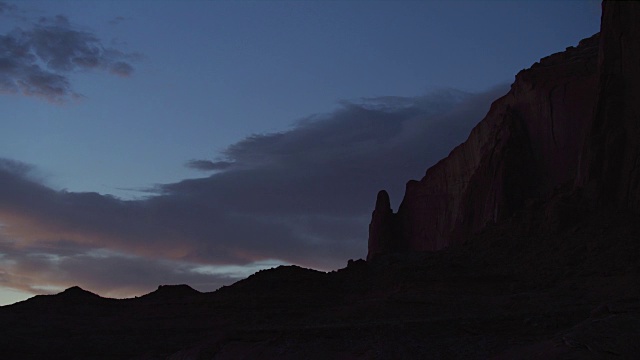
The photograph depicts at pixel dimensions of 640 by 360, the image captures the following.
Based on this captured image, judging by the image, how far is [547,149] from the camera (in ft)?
174

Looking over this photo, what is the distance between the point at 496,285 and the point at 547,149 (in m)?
17.6

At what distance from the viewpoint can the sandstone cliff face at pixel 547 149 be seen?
3956 cm

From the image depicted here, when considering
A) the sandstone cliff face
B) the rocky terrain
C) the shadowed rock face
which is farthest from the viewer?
the sandstone cliff face

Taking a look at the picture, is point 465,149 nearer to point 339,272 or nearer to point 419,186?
point 419,186

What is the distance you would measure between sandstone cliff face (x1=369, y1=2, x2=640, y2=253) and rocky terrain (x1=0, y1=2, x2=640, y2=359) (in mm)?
107

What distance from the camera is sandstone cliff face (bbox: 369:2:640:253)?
39.6m

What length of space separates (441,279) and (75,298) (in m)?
29.5

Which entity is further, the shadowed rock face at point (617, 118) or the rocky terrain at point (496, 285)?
the shadowed rock face at point (617, 118)

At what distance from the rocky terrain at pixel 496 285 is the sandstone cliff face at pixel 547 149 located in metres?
0.11

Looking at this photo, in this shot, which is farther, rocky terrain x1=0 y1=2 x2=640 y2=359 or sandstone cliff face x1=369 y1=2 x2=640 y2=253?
sandstone cliff face x1=369 y1=2 x2=640 y2=253

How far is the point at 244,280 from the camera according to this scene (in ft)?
179

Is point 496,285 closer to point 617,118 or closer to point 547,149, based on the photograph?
point 617,118

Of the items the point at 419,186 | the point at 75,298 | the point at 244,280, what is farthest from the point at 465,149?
the point at 75,298

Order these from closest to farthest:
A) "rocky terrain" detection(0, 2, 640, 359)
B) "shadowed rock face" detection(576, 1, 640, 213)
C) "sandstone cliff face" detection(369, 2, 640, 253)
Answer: "rocky terrain" detection(0, 2, 640, 359) → "shadowed rock face" detection(576, 1, 640, 213) → "sandstone cliff face" detection(369, 2, 640, 253)
